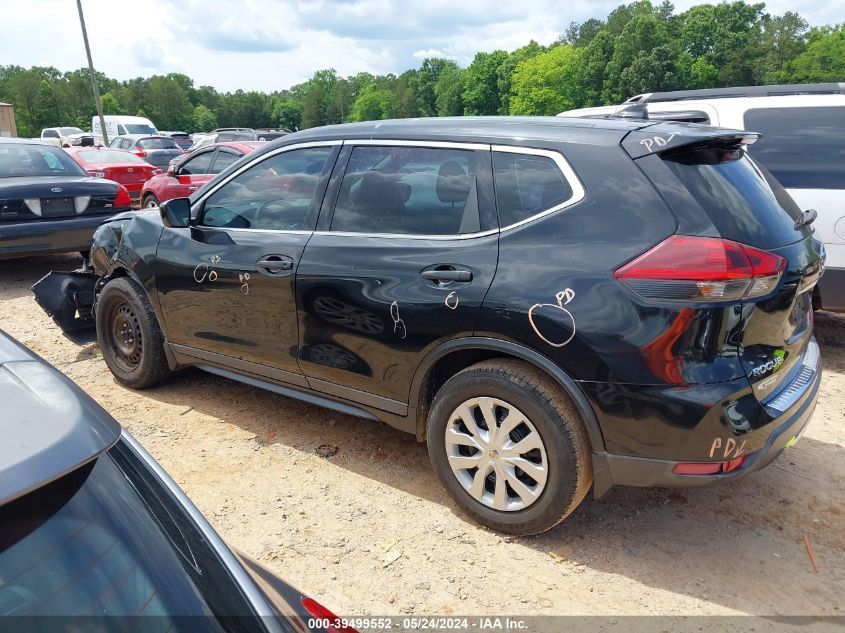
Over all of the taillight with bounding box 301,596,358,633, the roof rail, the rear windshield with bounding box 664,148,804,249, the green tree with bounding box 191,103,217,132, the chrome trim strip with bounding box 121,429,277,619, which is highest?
the roof rail

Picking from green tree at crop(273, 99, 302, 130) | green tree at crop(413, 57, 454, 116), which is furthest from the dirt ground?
green tree at crop(273, 99, 302, 130)

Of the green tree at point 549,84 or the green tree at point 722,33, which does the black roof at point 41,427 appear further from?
the green tree at point 722,33

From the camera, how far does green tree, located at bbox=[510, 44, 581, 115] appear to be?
257ft

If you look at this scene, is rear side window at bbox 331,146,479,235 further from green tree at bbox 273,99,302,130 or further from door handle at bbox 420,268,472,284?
green tree at bbox 273,99,302,130

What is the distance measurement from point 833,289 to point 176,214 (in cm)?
476

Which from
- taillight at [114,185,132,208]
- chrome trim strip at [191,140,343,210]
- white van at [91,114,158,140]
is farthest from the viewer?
white van at [91,114,158,140]

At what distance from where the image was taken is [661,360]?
2682 mm

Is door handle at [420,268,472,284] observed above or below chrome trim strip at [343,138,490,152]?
below

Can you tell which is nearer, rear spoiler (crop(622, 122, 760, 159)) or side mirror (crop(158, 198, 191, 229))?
rear spoiler (crop(622, 122, 760, 159))

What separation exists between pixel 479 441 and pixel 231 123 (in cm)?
11495

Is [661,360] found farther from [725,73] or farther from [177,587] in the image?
[725,73]

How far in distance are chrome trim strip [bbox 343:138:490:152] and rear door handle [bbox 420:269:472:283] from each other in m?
0.61

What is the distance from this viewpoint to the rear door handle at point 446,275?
3117 millimetres

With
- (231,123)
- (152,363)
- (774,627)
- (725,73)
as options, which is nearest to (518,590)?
(774,627)
